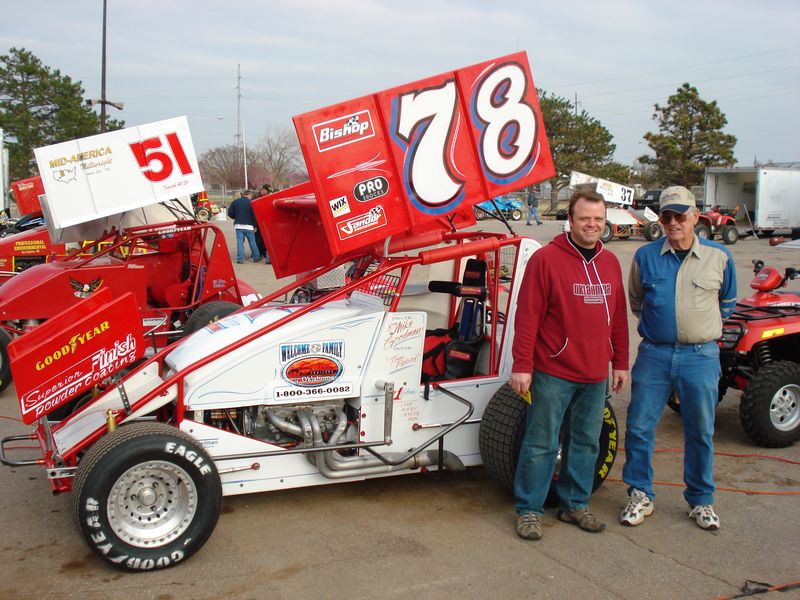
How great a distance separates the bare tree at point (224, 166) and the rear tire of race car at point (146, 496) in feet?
237

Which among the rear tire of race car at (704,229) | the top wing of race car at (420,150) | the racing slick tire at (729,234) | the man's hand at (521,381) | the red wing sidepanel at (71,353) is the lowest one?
the racing slick tire at (729,234)

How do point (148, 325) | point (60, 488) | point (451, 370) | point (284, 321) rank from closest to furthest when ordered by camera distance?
point (60, 488), point (284, 321), point (451, 370), point (148, 325)

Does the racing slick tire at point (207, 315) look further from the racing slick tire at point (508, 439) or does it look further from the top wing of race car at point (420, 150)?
the racing slick tire at point (508, 439)

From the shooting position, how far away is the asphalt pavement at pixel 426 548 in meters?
3.72

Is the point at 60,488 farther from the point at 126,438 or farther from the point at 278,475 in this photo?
the point at 278,475

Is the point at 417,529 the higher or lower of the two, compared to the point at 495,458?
lower

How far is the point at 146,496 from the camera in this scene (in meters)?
3.88

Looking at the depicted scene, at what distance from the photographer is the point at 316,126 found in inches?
171

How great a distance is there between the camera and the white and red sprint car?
12.9 feet

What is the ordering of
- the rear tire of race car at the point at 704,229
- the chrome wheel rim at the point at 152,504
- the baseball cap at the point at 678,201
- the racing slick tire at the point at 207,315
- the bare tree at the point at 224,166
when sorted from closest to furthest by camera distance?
the chrome wheel rim at the point at 152,504
the baseball cap at the point at 678,201
the racing slick tire at the point at 207,315
the rear tire of race car at the point at 704,229
the bare tree at the point at 224,166

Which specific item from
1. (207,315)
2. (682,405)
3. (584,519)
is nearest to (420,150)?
(682,405)

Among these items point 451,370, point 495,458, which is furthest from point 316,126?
point 495,458

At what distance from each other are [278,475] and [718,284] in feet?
9.44

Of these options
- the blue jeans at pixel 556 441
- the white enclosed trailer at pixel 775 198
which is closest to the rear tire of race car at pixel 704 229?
the white enclosed trailer at pixel 775 198
